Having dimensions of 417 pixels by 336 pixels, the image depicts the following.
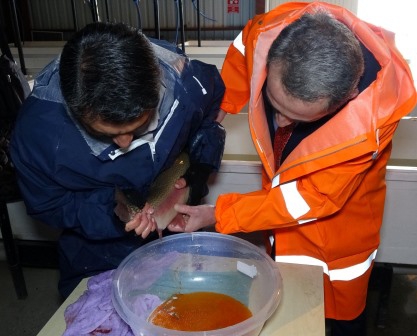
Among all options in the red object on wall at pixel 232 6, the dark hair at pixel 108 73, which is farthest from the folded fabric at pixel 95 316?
the red object on wall at pixel 232 6

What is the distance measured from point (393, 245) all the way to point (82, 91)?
1516mm

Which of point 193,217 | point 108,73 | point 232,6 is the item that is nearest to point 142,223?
point 193,217

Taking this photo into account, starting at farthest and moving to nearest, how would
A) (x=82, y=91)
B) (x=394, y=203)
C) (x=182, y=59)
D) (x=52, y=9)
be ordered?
(x=52, y=9) < (x=394, y=203) < (x=182, y=59) < (x=82, y=91)

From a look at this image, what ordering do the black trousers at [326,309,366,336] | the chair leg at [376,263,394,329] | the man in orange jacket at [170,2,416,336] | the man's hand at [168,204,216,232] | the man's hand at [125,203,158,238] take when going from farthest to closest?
the chair leg at [376,263,394,329]
the black trousers at [326,309,366,336]
the man's hand at [168,204,216,232]
the man's hand at [125,203,158,238]
the man in orange jacket at [170,2,416,336]

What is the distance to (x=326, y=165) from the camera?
1.02 metres

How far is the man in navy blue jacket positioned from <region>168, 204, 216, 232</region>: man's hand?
0.11 m

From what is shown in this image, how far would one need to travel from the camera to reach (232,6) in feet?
19.6

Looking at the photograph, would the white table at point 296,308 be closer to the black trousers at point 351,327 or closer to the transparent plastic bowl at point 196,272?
the transparent plastic bowl at point 196,272

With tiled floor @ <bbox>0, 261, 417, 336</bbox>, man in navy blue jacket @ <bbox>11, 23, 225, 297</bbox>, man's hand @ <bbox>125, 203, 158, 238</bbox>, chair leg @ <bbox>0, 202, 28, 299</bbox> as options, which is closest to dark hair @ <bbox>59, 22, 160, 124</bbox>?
man in navy blue jacket @ <bbox>11, 23, 225, 297</bbox>

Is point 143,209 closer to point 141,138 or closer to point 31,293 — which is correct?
point 141,138

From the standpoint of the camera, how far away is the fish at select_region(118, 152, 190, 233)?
1146mm

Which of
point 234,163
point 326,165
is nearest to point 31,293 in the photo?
point 234,163

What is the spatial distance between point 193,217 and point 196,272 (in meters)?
0.20

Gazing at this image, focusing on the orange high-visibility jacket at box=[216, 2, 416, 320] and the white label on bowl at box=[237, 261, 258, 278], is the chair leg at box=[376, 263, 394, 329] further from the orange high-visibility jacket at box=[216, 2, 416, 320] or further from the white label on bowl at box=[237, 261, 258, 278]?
the white label on bowl at box=[237, 261, 258, 278]
